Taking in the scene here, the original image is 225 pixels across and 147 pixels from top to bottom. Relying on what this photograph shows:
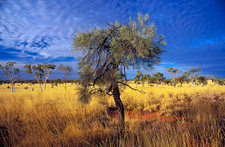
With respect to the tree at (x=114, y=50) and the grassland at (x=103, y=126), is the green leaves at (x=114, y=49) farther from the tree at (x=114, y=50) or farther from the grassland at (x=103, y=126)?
the grassland at (x=103, y=126)

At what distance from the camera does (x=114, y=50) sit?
3.36 meters

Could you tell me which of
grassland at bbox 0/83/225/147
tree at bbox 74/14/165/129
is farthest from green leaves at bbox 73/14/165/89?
grassland at bbox 0/83/225/147

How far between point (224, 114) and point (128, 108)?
218 inches

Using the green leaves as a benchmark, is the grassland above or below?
below

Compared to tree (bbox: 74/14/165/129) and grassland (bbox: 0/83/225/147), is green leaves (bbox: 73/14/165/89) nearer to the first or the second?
tree (bbox: 74/14/165/129)

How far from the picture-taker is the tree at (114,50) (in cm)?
322

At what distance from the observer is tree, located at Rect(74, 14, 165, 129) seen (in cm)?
322

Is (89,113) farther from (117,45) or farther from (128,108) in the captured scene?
(117,45)

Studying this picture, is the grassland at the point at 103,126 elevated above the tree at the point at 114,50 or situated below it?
below

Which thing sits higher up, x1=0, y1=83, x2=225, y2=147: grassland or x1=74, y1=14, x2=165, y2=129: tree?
x1=74, y1=14, x2=165, y2=129: tree

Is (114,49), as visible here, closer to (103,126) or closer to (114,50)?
(114,50)

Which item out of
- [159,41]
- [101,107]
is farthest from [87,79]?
[101,107]

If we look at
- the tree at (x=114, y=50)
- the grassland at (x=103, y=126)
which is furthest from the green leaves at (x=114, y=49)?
the grassland at (x=103, y=126)

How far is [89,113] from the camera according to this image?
6.79 meters
